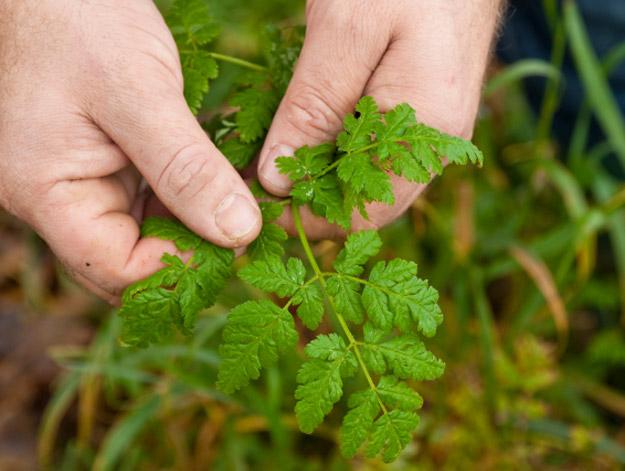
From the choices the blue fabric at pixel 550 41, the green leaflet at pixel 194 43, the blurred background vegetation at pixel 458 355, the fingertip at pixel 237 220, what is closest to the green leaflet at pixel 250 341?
the fingertip at pixel 237 220

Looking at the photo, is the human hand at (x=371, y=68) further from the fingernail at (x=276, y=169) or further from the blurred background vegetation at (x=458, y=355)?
the blurred background vegetation at (x=458, y=355)

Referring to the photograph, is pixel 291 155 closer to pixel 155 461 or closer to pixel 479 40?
pixel 479 40

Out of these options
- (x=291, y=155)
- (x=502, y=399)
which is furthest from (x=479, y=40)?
(x=502, y=399)

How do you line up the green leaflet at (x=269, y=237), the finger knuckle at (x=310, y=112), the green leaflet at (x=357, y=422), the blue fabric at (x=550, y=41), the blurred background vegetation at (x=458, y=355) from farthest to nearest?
1. the blue fabric at (x=550, y=41)
2. the blurred background vegetation at (x=458, y=355)
3. the finger knuckle at (x=310, y=112)
4. the green leaflet at (x=269, y=237)
5. the green leaflet at (x=357, y=422)

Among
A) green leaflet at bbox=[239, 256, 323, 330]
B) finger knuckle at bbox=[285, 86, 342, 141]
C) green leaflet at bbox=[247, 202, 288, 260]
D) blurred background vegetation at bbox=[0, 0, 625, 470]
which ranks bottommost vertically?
blurred background vegetation at bbox=[0, 0, 625, 470]

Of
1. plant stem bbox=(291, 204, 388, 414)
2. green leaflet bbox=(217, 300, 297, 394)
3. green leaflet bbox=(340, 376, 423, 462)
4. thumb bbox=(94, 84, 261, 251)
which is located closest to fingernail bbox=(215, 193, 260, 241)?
thumb bbox=(94, 84, 261, 251)

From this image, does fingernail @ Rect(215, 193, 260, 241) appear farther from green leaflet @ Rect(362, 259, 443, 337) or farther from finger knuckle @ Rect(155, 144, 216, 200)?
green leaflet @ Rect(362, 259, 443, 337)

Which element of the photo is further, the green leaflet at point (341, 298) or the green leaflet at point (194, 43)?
the green leaflet at point (194, 43)
